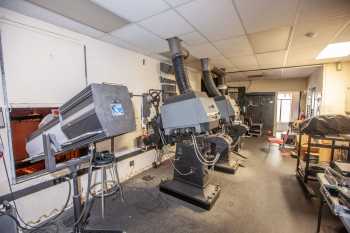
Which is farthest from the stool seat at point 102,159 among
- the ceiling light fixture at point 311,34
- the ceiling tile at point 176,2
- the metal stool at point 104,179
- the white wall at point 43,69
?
the ceiling light fixture at point 311,34

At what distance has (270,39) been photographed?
2.91m

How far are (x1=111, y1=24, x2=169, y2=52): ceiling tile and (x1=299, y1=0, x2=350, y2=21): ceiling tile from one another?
1.95m

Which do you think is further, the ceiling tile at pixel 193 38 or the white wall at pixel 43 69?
the ceiling tile at pixel 193 38

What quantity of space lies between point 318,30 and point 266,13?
1.12 metres

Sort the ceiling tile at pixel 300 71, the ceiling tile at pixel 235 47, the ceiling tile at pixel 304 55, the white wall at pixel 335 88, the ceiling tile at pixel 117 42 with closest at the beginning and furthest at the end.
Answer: the ceiling tile at pixel 117 42, the ceiling tile at pixel 235 47, the ceiling tile at pixel 304 55, the white wall at pixel 335 88, the ceiling tile at pixel 300 71

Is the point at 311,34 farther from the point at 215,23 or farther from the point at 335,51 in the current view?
the point at 215,23

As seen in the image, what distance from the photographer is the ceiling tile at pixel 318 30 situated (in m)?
2.22

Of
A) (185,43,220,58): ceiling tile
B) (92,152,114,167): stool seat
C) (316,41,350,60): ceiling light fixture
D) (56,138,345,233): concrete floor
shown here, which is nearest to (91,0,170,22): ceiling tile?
(185,43,220,58): ceiling tile

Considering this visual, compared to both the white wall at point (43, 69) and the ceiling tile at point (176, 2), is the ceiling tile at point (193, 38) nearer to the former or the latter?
the ceiling tile at point (176, 2)

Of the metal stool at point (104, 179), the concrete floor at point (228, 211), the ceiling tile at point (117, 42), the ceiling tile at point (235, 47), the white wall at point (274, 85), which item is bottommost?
the concrete floor at point (228, 211)

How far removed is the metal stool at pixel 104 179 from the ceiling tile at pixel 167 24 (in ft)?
6.11

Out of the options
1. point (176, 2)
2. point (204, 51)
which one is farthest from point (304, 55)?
point (176, 2)

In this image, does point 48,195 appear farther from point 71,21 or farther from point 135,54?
point 135,54

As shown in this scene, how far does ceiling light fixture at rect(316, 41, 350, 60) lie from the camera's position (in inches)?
125
